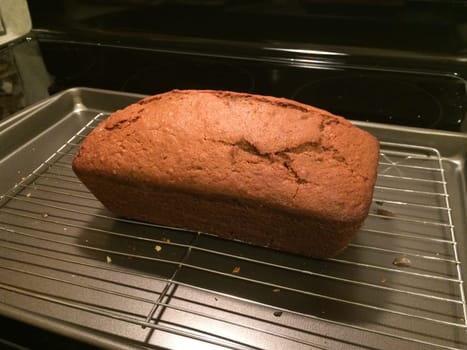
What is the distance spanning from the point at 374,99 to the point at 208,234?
33.2 inches

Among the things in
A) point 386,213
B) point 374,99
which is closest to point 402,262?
point 386,213

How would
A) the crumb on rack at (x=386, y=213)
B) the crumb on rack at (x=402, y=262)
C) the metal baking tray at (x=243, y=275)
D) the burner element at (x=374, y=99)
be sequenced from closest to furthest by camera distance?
1. the metal baking tray at (x=243, y=275)
2. the crumb on rack at (x=402, y=262)
3. the crumb on rack at (x=386, y=213)
4. the burner element at (x=374, y=99)

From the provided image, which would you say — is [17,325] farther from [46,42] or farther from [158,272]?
[46,42]

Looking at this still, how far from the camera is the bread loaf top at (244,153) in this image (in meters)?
0.90

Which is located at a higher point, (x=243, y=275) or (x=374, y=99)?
(x=374, y=99)

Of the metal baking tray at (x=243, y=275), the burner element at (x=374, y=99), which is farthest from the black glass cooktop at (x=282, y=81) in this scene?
the metal baking tray at (x=243, y=275)

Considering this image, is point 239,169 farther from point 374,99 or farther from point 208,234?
point 374,99

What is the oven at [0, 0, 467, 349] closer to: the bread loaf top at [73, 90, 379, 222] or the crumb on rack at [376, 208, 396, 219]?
the crumb on rack at [376, 208, 396, 219]

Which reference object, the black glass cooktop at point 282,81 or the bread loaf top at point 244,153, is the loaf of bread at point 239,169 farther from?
the black glass cooktop at point 282,81

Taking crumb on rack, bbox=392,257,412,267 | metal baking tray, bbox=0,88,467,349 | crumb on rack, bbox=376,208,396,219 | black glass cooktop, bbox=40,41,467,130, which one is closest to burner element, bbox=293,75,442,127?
black glass cooktop, bbox=40,41,467,130

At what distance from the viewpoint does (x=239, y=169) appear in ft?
3.07

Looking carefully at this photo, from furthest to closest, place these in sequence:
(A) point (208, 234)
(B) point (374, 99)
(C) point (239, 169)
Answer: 1. (B) point (374, 99)
2. (A) point (208, 234)
3. (C) point (239, 169)

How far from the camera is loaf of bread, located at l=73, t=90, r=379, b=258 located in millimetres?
907

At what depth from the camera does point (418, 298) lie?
36.1 inches
